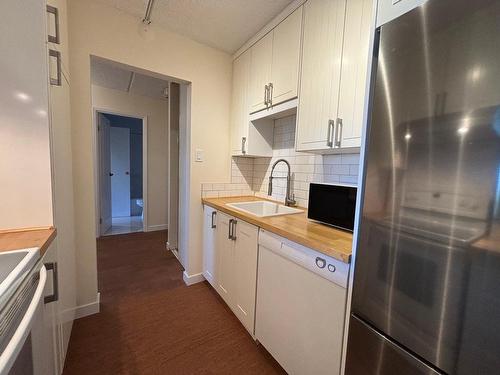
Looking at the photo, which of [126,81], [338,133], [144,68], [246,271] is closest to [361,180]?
[338,133]

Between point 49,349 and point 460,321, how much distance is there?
5.14 ft

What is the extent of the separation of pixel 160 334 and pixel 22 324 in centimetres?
122

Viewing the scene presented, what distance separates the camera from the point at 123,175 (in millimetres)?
5426

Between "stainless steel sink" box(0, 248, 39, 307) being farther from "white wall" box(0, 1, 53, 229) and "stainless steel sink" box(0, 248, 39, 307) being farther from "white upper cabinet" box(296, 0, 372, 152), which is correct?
"white upper cabinet" box(296, 0, 372, 152)

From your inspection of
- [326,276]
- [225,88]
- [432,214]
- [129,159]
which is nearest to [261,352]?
[326,276]

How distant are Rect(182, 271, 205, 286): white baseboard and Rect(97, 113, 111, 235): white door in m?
A: 2.23

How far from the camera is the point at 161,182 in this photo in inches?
157

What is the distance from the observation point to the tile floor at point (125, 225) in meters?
3.88

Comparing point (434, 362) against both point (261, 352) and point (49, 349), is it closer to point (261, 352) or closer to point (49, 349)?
point (261, 352)

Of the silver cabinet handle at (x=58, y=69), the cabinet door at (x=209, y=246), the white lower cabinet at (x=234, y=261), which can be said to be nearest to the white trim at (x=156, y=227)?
the cabinet door at (x=209, y=246)

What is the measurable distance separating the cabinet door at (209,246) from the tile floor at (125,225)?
7.75ft

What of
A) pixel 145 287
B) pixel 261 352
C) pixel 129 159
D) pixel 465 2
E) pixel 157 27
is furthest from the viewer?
pixel 129 159

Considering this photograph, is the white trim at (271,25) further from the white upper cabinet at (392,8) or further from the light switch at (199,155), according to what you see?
the light switch at (199,155)

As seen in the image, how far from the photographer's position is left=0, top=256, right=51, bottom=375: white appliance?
52cm
